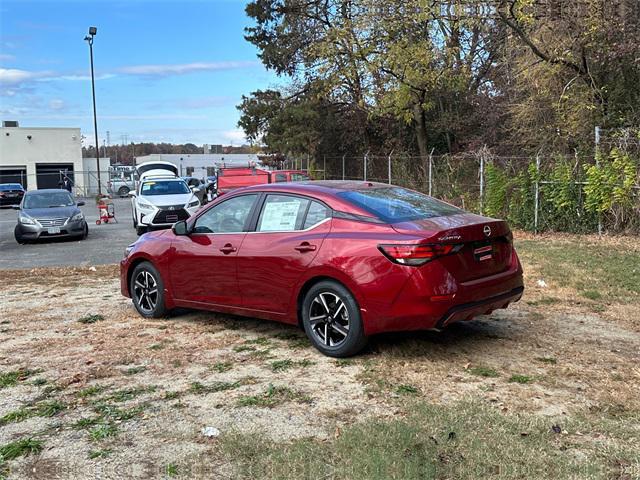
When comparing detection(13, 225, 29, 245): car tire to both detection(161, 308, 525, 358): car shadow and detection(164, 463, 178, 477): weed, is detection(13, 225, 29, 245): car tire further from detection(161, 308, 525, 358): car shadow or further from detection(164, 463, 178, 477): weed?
detection(164, 463, 178, 477): weed

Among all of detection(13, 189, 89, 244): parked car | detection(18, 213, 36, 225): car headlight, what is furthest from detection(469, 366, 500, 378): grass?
detection(18, 213, 36, 225): car headlight

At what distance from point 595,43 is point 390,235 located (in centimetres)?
1238

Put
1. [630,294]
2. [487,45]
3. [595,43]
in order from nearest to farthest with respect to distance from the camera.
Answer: [630,294] → [595,43] → [487,45]

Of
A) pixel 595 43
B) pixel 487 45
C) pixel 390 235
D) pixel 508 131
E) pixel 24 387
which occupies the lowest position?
pixel 24 387

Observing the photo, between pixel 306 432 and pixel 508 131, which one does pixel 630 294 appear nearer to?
pixel 306 432

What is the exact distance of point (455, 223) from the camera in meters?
5.09

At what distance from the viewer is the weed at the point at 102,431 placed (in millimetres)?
3787

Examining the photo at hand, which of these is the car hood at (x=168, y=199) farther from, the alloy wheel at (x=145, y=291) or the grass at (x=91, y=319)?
the alloy wheel at (x=145, y=291)

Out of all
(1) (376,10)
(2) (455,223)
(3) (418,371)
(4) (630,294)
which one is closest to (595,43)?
(1) (376,10)

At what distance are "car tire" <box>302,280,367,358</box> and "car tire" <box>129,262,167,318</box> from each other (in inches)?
83.0

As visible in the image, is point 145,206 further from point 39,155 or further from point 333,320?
point 39,155

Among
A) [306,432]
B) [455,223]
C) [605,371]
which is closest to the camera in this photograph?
[306,432]

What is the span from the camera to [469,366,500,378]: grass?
467 cm

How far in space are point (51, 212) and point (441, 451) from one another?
15.3 metres
